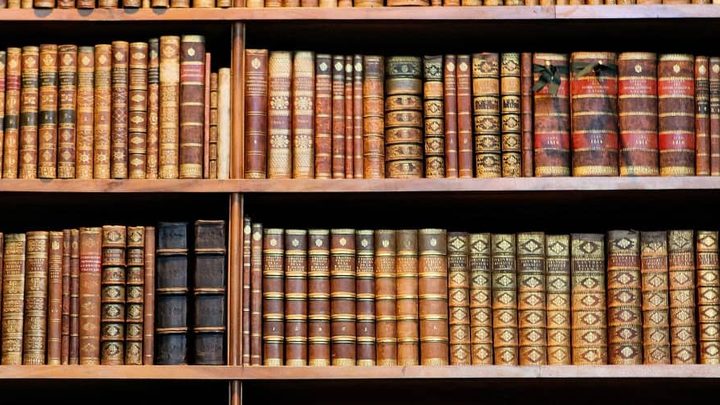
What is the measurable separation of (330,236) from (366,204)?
14 centimetres

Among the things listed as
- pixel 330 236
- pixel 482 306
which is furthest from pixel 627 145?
pixel 330 236

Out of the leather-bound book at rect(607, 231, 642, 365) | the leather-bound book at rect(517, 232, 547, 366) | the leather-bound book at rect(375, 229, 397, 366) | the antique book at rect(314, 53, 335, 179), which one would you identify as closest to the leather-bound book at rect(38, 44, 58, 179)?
the antique book at rect(314, 53, 335, 179)

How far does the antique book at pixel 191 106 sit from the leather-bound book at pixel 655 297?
811 millimetres

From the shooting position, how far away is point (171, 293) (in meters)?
2.71

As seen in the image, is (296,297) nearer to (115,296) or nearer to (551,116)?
(115,296)

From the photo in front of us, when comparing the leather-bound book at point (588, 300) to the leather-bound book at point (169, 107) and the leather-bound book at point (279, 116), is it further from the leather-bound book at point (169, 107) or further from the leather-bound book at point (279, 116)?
the leather-bound book at point (169, 107)

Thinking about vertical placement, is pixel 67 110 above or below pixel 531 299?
above

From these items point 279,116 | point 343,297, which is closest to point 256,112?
point 279,116

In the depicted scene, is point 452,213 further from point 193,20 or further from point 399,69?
point 193,20

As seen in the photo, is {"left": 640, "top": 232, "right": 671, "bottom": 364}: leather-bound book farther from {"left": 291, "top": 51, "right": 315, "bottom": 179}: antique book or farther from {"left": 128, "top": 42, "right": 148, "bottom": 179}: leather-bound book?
{"left": 128, "top": 42, "right": 148, "bottom": 179}: leather-bound book

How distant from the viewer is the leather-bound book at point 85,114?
108 inches

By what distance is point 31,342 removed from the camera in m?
2.71

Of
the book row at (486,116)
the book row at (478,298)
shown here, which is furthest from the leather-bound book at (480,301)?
the book row at (486,116)

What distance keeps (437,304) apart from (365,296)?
0.13 metres
